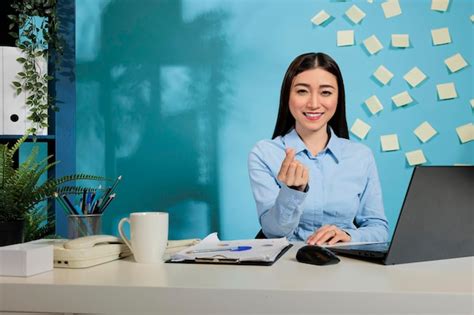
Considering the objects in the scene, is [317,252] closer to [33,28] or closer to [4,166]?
[4,166]

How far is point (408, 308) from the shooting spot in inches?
29.7

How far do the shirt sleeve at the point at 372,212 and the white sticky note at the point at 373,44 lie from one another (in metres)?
0.72

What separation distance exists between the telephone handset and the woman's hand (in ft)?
1.49

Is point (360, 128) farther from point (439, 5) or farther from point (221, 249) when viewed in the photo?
point (221, 249)

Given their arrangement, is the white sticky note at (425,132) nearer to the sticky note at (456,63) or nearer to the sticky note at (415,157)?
the sticky note at (415,157)

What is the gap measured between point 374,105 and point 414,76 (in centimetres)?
23

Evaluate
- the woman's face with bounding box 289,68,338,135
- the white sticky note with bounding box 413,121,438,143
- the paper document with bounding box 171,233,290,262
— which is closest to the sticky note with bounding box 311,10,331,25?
the woman's face with bounding box 289,68,338,135

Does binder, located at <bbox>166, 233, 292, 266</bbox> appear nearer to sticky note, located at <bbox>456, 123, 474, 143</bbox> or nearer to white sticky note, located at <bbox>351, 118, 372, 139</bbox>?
white sticky note, located at <bbox>351, 118, 372, 139</bbox>

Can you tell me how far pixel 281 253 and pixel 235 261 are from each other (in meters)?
0.15

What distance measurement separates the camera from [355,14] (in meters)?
2.59

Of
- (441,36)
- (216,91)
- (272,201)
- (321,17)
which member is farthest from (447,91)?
(272,201)

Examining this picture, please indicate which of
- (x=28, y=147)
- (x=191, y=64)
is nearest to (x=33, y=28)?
(x=28, y=147)

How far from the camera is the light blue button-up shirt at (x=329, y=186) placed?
1.90m

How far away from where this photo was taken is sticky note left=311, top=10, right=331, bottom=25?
8.55 ft
